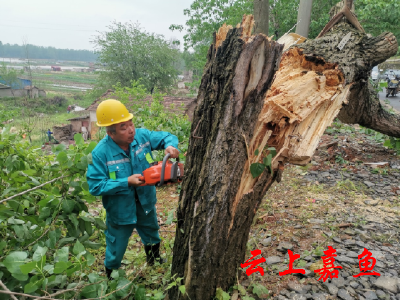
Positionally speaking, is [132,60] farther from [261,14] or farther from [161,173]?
[161,173]

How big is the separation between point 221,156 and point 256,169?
1.02 feet

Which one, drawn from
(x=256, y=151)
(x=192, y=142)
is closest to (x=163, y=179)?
(x=192, y=142)

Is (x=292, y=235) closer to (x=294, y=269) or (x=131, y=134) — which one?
(x=294, y=269)

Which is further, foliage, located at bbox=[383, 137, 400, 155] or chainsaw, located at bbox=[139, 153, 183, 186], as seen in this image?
foliage, located at bbox=[383, 137, 400, 155]

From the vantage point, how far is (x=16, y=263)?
1490 mm

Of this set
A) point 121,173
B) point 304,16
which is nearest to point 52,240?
point 121,173

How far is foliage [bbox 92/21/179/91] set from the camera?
93.9ft

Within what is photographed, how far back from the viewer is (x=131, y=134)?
224 cm

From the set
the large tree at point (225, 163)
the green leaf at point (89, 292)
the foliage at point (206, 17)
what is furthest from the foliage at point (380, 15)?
the green leaf at point (89, 292)

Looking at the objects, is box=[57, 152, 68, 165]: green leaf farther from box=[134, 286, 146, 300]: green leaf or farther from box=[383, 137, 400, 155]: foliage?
box=[383, 137, 400, 155]: foliage

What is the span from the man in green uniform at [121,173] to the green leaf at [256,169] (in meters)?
0.70

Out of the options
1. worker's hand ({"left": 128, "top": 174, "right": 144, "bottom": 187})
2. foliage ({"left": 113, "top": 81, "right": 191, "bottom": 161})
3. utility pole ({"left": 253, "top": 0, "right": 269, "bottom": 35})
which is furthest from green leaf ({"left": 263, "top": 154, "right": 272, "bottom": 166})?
utility pole ({"left": 253, "top": 0, "right": 269, "bottom": 35})

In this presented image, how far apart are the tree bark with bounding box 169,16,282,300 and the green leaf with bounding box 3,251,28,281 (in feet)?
3.21

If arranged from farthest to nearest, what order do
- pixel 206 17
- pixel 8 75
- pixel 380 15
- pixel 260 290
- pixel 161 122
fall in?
pixel 8 75 → pixel 206 17 → pixel 380 15 → pixel 161 122 → pixel 260 290
